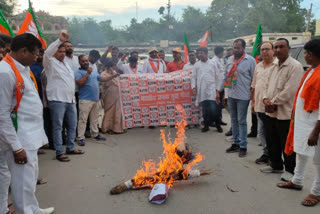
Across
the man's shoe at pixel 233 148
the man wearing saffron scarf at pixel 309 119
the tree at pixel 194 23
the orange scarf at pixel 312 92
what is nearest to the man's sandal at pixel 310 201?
the man wearing saffron scarf at pixel 309 119

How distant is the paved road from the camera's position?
329 cm

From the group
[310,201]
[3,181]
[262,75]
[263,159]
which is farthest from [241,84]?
[3,181]

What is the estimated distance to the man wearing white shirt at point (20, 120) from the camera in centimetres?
240

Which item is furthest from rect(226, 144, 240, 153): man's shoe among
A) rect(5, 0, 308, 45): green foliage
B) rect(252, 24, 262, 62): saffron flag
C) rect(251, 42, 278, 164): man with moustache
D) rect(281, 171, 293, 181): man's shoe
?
rect(5, 0, 308, 45): green foliage

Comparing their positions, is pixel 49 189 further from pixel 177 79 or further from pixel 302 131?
pixel 177 79

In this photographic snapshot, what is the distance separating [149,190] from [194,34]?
202 ft

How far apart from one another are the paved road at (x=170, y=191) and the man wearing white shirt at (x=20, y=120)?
84cm

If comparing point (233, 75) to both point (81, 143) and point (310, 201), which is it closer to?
point (310, 201)

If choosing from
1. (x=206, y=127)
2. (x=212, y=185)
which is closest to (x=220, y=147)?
(x=206, y=127)

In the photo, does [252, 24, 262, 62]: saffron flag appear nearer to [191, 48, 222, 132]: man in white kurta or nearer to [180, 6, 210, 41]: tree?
[191, 48, 222, 132]: man in white kurta

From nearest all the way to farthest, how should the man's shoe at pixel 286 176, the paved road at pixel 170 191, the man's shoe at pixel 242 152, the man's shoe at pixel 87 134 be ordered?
the paved road at pixel 170 191
the man's shoe at pixel 286 176
the man's shoe at pixel 242 152
the man's shoe at pixel 87 134

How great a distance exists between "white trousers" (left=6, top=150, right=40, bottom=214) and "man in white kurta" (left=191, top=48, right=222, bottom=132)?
4.87 meters

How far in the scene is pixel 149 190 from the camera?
3.74 m

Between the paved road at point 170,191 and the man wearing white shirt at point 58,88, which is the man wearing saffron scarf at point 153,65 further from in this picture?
the man wearing white shirt at point 58,88
